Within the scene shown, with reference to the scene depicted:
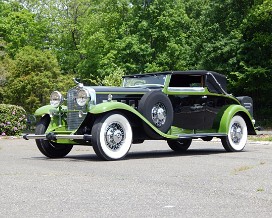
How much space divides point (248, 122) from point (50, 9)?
4811 centimetres

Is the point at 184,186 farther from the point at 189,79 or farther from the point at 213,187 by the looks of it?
the point at 189,79

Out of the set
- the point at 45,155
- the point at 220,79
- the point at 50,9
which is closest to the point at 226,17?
the point at 50,9

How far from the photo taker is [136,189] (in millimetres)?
6891

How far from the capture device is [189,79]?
1345cm

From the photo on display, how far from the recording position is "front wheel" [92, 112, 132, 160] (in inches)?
424

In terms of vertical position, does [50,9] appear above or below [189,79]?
above

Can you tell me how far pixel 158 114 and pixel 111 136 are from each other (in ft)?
4.73

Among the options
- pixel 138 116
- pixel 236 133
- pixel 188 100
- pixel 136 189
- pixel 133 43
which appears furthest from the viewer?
pixel 133 43

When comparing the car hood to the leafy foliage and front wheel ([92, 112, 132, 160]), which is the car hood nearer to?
front wheel ([92, 112, 132, 160])

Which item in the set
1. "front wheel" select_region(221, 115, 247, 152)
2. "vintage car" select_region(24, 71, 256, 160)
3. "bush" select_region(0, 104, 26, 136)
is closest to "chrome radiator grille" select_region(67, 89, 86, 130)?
"vintage car" select_region(24, 71, 256, 160)

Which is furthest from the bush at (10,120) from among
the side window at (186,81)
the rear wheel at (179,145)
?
the side window at (186,81)

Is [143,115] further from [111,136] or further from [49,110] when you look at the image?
[49,110]

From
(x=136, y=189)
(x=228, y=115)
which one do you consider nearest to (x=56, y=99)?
(x=228, y=115)

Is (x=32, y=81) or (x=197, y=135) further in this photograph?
(x=32, y=81)
